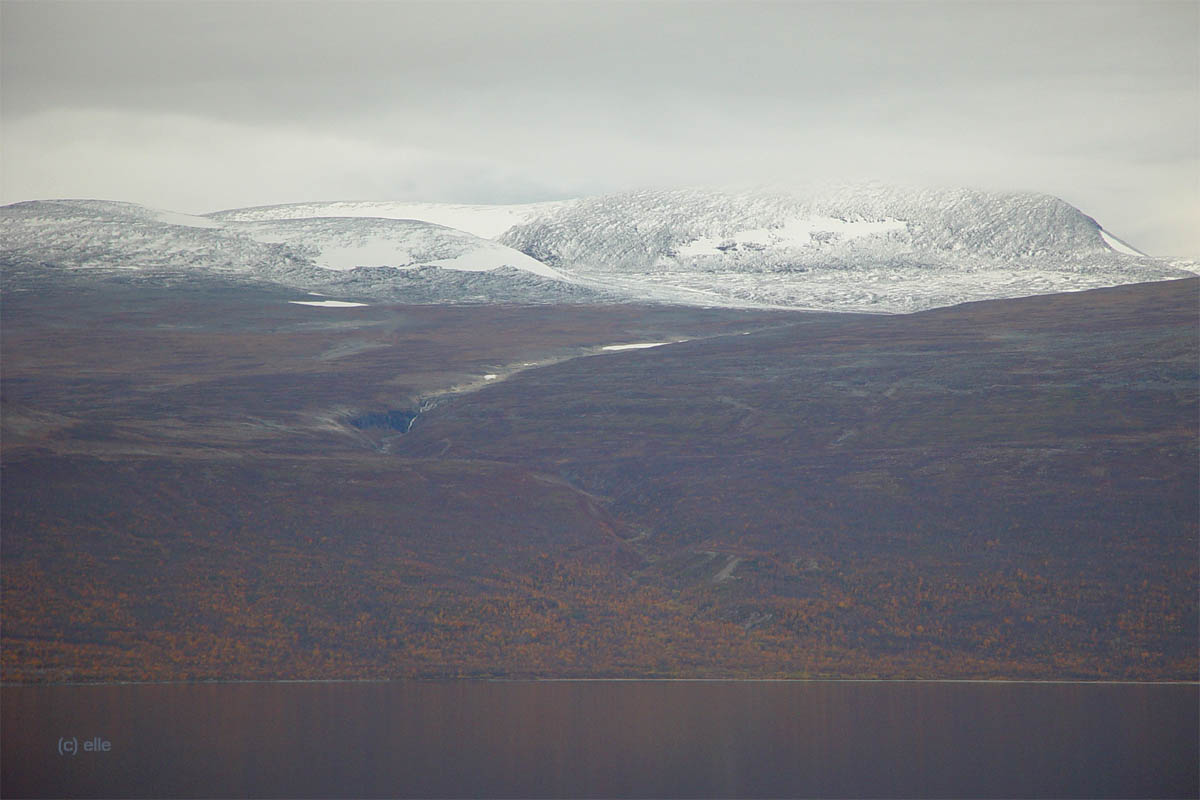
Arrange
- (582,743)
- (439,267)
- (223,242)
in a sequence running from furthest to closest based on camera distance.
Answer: (223,242), (439,267), (582,743)

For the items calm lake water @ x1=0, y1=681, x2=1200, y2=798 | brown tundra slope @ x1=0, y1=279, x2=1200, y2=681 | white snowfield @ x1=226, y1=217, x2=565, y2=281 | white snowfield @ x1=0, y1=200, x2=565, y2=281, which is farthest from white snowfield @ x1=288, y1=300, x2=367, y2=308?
calm lake water @ x1=0, y1=681, x2=1200, y2=798

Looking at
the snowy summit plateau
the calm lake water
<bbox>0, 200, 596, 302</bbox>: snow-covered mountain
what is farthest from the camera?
the snowy summit plateau

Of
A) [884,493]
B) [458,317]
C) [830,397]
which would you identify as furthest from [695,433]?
[458,317]

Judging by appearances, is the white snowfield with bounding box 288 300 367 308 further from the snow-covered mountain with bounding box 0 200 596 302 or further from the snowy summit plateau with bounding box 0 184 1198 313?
the snow-covered mountain with bounding box 0 200 596 302

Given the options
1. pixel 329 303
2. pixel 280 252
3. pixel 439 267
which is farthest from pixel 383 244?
pixel 329 303

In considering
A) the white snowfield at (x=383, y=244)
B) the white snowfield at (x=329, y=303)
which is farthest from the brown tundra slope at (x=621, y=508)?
the white snowfield at (x=383, y=244)

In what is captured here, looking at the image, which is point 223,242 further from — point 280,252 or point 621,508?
point 621,508
